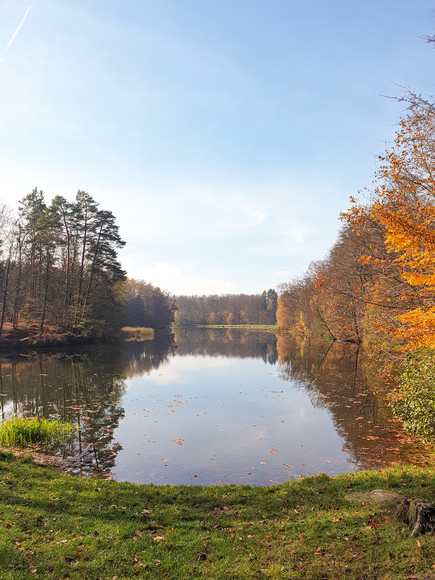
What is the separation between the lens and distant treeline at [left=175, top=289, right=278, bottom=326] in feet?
437

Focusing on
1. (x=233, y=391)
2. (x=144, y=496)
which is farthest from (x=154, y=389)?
(x=144, y=496)

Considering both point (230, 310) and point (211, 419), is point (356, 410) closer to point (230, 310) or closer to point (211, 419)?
point (211, 419)

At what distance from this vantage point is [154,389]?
777 inches

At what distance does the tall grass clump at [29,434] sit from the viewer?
34.5ft

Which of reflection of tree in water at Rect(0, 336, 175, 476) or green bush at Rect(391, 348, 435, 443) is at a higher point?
green bush at Rect(391, 348, 435, 443)

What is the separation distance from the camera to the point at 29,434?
10805 millimetres

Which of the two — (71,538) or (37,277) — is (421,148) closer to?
(71,538)

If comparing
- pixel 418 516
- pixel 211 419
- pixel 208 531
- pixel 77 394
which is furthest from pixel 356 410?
pixel 77 394

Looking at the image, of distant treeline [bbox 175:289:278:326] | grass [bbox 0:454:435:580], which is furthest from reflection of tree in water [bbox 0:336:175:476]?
distant treeline [bbox 175:289:278:326]

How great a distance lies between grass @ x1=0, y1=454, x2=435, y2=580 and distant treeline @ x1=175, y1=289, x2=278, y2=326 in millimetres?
124150

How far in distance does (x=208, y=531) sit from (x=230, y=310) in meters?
134

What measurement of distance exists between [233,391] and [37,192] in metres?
36.3

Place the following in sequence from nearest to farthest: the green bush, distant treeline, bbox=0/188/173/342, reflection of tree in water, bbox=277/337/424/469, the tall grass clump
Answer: reflection of tree in water, bbox=277/337/424/469 → the green bush → the tall grass clump → distant treeline, bbox=0/188/173/342

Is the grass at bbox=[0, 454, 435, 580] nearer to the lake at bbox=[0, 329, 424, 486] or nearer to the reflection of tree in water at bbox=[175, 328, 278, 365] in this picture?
the lake at bbox=[0, 329, 424, 486]
